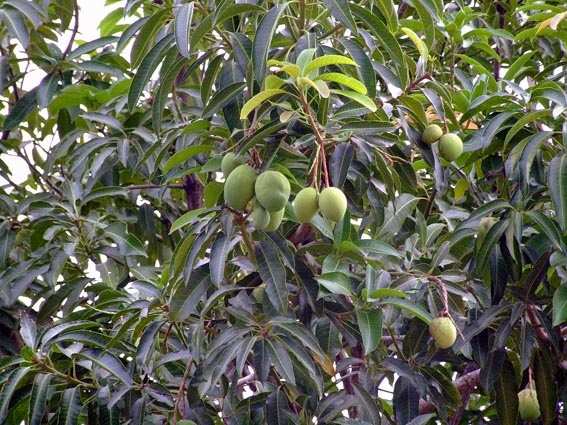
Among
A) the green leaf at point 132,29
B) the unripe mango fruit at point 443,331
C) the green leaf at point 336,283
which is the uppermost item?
the green leaf at point 132,29

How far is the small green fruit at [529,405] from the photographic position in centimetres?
191

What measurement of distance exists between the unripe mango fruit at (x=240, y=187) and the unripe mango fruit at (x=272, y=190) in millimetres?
31

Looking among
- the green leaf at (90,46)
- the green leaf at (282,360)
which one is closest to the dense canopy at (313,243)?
the green leaf at (282,360)

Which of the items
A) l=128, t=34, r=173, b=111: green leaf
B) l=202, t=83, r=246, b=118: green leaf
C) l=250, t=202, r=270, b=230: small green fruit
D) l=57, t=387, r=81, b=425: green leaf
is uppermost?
l=128, t=34, r=173, b=111: green leaf

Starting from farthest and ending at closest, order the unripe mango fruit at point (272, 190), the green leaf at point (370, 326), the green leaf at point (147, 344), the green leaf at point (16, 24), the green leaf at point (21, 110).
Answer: the green leaf at point (21, 110)
the green leaf at point (16, 24)
the green leaf at point (147, 344)
the green leaf at point (370, 326)
the unripe mango fruit at point (272, 190)

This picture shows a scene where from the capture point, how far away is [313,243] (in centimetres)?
180

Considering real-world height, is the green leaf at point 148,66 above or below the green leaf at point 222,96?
above

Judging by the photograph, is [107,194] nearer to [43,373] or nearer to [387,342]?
[43,373]

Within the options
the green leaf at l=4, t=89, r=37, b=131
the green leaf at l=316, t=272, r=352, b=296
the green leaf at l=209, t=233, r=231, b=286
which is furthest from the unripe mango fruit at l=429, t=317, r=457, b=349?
the green leaf at l=4, t=89, r=37, b=131

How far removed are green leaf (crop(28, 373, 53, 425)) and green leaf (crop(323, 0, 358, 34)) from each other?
0.85 meters

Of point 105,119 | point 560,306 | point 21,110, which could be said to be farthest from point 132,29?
Answer: point 560,306

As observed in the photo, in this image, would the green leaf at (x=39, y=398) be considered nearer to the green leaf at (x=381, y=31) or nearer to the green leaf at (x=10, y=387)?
the green leaf at (x=10, y=387)

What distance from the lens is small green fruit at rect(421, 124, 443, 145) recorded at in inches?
72.1

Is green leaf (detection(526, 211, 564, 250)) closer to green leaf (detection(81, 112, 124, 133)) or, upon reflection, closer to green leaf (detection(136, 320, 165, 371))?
green leaf (detection(136, 320, 165, 371))
